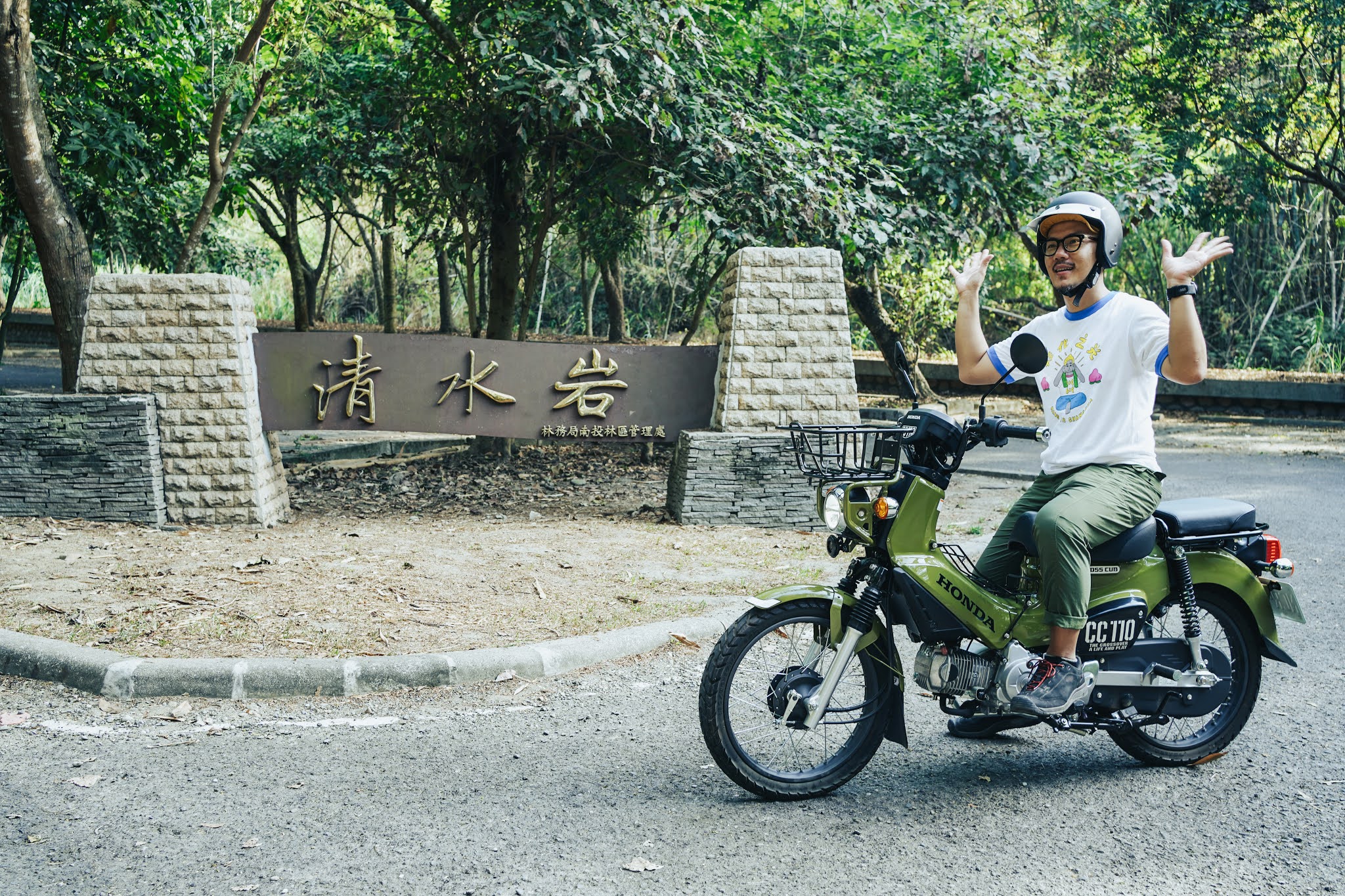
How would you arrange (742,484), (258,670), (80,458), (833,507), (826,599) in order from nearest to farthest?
(833,507), (826,599), (258,670), (80,458), (742,484)

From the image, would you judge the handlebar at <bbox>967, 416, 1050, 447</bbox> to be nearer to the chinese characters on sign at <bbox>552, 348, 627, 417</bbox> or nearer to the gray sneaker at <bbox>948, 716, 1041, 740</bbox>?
the gray sneaker at <bbox>948, 716, 1041, 740</bbox>

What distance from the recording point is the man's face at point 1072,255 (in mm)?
3742

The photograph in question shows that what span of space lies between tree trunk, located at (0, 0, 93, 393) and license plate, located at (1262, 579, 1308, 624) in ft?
25.7

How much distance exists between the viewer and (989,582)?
3.88 m

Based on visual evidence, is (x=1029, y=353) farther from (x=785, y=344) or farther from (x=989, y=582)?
(x=785, y=344)

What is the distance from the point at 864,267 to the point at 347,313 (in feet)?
80.1

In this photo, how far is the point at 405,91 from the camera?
11.7 metres

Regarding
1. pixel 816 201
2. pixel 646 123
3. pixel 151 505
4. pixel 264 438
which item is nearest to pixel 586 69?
pixel 646 123

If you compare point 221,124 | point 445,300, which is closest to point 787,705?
point 221,124

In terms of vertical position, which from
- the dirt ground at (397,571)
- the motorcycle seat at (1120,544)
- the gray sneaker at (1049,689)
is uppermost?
the motorcycle seat at (1120,544)

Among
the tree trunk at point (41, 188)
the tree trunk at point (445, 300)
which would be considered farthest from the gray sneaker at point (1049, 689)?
the tree trunk at point (445, 300)

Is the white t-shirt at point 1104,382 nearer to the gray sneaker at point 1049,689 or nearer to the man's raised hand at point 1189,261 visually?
the man's raised hand at point 1189,261

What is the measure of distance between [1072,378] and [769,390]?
485 cm

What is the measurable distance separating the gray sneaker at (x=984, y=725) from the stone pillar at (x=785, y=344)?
14.5ft
